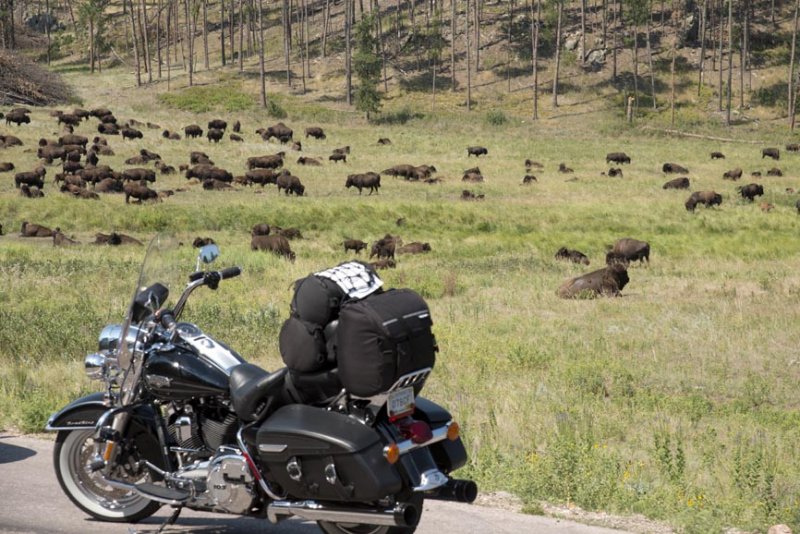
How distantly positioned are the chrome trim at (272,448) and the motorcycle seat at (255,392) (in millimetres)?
184

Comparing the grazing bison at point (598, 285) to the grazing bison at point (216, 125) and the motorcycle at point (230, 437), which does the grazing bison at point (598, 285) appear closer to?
the motorcycle at point (230, 437)

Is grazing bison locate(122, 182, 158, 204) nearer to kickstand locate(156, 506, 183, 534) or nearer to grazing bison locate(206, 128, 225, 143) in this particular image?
grazing bison locate(206, 128, 225, 143)

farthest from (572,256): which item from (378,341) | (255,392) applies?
(378,341)

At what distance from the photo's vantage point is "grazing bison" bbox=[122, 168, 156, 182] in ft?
129

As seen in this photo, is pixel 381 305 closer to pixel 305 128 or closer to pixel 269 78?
pixel 305 128

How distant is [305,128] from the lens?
6619 centimetres

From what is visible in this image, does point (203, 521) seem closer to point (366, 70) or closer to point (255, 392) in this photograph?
point (255, 392)

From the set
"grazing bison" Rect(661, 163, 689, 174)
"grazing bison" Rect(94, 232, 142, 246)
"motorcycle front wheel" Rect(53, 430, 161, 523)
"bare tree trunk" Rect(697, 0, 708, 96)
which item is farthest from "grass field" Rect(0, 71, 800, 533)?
"bare tree trunk" Rect(697, 0, 708, 96)

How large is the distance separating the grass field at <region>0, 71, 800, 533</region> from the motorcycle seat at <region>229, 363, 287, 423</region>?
6.99 ft

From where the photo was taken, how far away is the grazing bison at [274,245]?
87.2 ft

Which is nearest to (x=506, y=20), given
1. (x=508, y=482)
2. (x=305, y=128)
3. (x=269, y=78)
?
(x=269, y=78)

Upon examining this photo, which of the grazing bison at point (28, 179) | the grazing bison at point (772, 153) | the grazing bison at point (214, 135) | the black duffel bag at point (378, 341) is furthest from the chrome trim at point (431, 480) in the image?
the grazing bison at point (772, 153)

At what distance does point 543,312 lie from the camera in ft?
62.1

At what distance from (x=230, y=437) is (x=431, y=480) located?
128 cm
